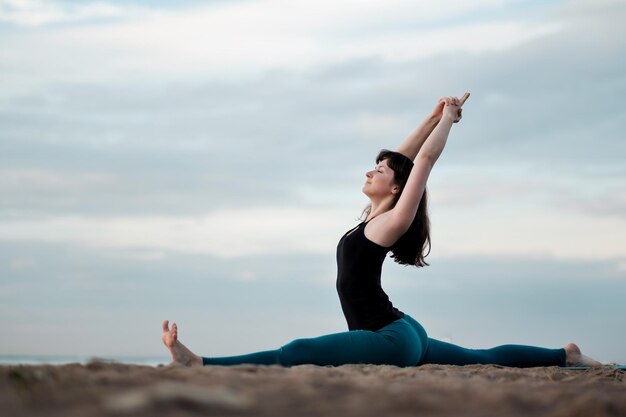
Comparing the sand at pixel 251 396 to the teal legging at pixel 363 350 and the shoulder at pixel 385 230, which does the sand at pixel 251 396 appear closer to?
the teal legging at pixel 363 350

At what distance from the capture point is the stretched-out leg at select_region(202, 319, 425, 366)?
14.3 ft

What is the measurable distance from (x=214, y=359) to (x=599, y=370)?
8.29 ft

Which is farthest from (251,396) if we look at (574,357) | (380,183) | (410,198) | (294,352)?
(574,357)

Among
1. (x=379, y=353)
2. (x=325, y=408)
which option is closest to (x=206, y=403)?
(x=325, y=408)

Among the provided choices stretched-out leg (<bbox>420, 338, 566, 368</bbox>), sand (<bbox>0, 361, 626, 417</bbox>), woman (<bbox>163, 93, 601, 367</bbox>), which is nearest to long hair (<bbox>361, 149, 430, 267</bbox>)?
woman (<bbox>163, 93, 601, 367</bbox>)

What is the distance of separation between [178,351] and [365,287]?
3.94 ft

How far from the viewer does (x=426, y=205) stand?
16.9ft

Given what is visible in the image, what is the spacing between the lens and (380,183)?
200 inches

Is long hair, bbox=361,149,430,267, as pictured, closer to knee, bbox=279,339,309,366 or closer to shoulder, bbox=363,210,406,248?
shoulder, bbox=363,210,406,248

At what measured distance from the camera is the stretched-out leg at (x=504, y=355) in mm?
5164

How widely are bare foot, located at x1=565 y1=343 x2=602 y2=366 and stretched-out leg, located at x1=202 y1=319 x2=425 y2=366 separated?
1.28 m

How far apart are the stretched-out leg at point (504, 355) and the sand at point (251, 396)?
196 centimetres

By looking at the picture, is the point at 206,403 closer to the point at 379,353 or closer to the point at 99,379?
the point at 99,379

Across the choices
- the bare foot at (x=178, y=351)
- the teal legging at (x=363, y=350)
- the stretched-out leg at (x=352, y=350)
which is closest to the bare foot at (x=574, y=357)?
the teal legging at (x=363, y=350)
